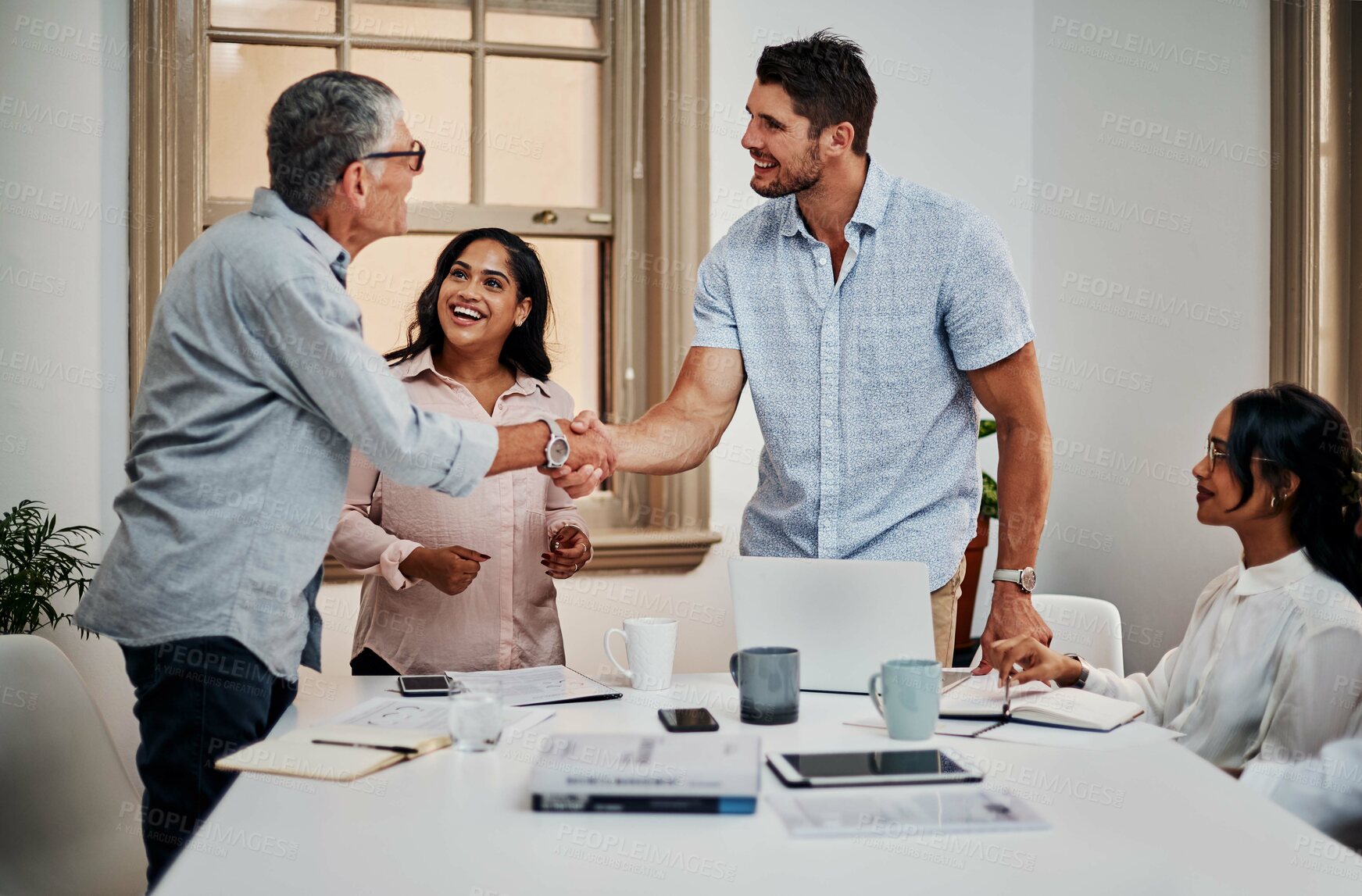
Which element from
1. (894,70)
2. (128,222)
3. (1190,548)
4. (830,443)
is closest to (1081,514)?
(1190,548)

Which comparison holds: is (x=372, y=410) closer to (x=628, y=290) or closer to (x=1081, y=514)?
(x=628, y=290)

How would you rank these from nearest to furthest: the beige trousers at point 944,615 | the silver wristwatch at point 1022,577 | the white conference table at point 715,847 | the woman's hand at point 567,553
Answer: the white conference table at point 715,847 → the silver wristwatch at point 1022,577 → the beige trousers at point 944,615 → the woman's hand at point 567,553

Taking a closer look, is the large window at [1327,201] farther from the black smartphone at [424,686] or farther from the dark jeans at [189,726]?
the dark jeans at [189,726]

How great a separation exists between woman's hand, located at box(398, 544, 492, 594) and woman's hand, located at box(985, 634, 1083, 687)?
954mm

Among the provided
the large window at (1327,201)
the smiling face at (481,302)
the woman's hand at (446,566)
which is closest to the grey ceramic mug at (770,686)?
the woman's hand at (446,566)

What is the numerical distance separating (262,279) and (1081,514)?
8.71 feet

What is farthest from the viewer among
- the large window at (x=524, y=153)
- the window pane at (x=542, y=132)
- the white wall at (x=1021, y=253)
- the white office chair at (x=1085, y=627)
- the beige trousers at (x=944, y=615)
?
the window pane at (x=542, y=132)

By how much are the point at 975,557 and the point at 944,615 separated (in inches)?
52.3

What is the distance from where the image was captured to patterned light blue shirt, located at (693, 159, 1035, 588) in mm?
2059

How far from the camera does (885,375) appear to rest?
2.10m

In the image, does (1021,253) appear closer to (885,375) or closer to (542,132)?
(542,132)

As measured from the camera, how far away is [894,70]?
3557 mm

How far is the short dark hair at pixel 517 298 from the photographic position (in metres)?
2.53

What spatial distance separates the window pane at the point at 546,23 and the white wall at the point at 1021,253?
374 mm
